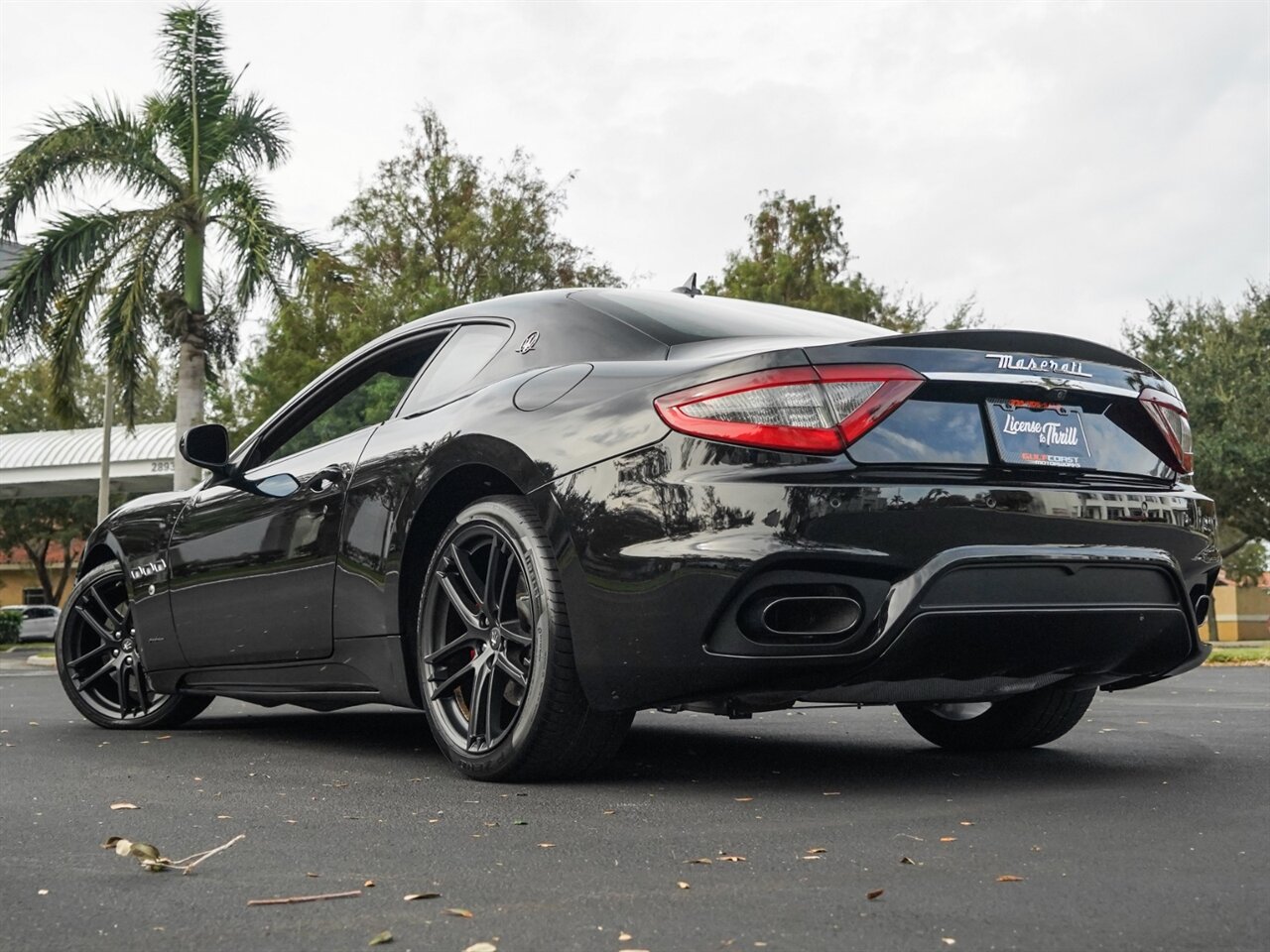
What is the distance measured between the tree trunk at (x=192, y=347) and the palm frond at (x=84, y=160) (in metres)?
0.84

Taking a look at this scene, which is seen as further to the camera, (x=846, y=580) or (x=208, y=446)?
(x=208, y=446)

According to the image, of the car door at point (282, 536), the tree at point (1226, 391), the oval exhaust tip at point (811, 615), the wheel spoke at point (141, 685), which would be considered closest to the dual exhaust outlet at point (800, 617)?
the oval exhaust tip at point (811, 615)

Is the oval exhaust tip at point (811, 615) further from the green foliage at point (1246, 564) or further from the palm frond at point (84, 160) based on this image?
the green foliage at point (1246, 564)

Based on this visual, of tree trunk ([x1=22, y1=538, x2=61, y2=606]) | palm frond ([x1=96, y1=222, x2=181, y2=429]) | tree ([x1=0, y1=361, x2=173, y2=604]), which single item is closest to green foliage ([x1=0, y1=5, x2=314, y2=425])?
palm frond ([x1=96, y1=222, x2=181, y2=429])

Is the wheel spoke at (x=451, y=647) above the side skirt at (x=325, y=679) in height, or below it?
above

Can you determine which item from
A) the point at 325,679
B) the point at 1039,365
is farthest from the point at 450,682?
the point at 1039,365

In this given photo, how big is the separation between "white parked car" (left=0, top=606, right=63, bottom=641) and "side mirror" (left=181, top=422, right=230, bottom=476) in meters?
41.4

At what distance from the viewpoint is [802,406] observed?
3.98 meters

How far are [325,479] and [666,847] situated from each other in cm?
234

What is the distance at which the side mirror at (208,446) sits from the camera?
5.90 m

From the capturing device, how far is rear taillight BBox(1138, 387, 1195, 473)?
4.53 m

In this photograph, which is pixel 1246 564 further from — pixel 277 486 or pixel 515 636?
pixel 515 636

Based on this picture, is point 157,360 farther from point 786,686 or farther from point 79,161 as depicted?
point 786,686

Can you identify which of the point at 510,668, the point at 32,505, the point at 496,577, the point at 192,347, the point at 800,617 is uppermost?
the point at 192,347
